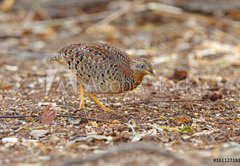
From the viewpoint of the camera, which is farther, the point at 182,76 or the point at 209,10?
the point at 209,10

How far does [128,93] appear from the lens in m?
6.87

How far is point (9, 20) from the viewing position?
11.8 m

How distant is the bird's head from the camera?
5766 mm

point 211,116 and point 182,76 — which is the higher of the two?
point 182,76

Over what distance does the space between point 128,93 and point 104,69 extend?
1.25m

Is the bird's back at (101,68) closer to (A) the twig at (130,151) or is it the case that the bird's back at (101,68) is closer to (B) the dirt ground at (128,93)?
(B) the dirt ground at (128,93)

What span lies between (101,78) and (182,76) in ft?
7.35

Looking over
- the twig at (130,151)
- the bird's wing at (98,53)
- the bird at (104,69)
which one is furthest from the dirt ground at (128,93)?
the bird's wing at (98,53)

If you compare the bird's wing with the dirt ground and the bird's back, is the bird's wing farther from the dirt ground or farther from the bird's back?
the dirt ground

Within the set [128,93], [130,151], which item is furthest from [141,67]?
[130,151]

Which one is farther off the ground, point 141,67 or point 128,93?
point 141,67

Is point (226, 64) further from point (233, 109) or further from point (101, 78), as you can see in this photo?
point (101, 78)

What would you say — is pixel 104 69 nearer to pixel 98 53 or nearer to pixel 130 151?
pixel 98 53

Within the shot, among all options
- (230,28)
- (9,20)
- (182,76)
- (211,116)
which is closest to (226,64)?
(182,76)
